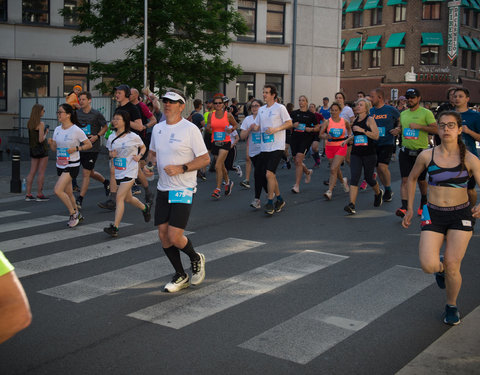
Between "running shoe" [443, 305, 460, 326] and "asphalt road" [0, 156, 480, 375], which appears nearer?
"asphalt road" [0, 156, 480, 375]

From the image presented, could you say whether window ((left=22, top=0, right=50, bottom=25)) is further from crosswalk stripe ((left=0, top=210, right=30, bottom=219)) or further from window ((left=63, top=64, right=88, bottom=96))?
crosswalk stripe ((left=0, top=210, right=30, bottom=219))

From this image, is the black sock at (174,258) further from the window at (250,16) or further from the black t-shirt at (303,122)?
the window at (250,16)

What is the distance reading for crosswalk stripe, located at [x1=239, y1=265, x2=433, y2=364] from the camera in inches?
184

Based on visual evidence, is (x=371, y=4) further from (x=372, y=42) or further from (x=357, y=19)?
(x=357, y=19)

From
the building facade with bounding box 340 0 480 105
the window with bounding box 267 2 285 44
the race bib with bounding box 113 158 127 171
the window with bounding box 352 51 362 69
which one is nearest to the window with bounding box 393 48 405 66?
the building facade with bounding box 340 0 480 105

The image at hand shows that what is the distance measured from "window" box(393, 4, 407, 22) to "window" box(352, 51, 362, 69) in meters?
4.60

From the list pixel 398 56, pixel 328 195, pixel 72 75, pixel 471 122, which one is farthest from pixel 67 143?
pixel 398 56

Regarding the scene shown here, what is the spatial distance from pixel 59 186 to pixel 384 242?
4.73m

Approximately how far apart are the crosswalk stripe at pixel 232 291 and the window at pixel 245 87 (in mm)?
27073

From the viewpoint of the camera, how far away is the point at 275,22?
3503 cm

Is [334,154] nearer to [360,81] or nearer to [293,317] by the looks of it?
[293,317]

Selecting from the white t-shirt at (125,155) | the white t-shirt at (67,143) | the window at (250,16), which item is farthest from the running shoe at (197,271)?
the window at (250,16)

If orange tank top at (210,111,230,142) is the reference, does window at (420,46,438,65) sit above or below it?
above

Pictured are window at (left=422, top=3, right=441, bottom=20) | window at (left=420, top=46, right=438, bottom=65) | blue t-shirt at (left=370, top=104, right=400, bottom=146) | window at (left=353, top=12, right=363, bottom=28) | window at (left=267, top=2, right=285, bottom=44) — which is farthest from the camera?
window at (left=353, top=12, right=363, bottom=28)
